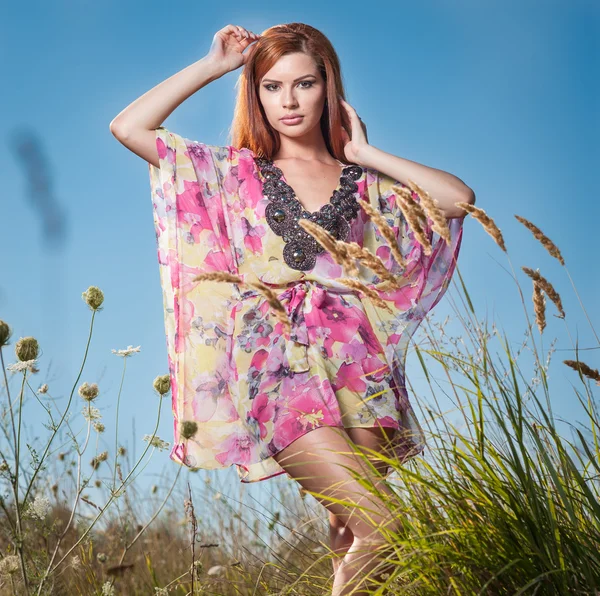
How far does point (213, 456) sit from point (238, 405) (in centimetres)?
23

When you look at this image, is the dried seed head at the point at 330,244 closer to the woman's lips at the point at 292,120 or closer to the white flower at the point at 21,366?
the white flower at the point at 21,366

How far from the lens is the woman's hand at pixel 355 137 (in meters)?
3.29

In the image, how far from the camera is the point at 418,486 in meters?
2.18

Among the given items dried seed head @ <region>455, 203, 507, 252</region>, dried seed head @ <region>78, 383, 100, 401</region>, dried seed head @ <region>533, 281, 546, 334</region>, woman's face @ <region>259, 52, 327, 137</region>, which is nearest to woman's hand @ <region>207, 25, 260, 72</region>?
woman's face @ <region>259, 52, 327, 137</region>

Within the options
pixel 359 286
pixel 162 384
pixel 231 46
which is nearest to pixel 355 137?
pixel 231 46

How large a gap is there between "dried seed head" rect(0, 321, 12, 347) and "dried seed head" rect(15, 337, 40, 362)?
0.22 meters

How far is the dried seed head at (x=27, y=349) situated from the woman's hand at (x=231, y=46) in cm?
133

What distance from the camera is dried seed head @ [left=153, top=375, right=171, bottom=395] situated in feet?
9.91

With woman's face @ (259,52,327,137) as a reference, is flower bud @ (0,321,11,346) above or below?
below

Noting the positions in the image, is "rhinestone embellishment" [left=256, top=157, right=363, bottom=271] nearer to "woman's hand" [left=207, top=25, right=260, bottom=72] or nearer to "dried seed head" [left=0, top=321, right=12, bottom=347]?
"woman's hand" [left=207, top=25, right=260, bottom=72]

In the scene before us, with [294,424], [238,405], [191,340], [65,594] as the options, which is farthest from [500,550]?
[65,594]

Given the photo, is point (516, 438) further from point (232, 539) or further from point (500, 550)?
point (232, 539)

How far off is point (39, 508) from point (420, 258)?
1.67 metres

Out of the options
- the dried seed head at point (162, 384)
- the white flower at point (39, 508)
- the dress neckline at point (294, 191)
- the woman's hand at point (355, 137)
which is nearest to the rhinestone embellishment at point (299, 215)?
the dress neckline at point (294, 191)
